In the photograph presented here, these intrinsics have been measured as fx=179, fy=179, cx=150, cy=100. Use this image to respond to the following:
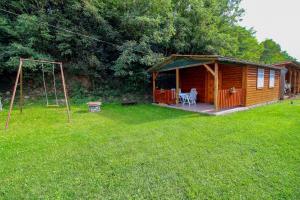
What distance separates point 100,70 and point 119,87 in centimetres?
172

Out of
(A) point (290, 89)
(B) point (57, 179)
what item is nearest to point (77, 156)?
(B) point (57, 179)

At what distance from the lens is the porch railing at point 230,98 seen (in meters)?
7.34

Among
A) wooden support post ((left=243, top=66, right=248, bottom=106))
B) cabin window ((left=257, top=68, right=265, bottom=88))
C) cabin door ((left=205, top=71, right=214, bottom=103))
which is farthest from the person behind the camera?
cabin door ((left=205, top=71, right=214, bottom=103))

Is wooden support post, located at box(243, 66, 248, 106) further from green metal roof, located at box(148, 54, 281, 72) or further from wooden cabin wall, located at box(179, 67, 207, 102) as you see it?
wooden cabin wall, located at box(179, 67, 207, 102)

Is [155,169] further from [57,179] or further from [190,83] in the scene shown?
[190,83]

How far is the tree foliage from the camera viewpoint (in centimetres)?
1042

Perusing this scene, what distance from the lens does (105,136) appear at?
14.8 ft

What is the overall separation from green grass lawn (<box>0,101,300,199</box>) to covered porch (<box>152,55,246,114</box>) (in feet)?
7.77

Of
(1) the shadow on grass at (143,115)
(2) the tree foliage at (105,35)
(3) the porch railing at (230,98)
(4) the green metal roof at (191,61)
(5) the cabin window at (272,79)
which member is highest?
(2) the tree foliage at (105,35)

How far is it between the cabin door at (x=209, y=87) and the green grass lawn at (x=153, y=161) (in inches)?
187

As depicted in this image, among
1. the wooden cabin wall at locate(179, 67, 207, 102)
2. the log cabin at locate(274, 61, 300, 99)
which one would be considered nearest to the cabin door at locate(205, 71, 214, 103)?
the wooden cabin wall at locate(179, 67, 207, 102)

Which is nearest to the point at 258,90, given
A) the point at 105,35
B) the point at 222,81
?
the point at 222,81

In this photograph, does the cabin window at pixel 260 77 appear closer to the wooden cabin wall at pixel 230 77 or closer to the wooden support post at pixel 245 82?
the wooden cabin wall at pixel 230 77

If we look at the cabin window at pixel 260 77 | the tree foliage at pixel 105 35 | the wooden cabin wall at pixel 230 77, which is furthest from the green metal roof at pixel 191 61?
the tree foliage at pixel 105 35
